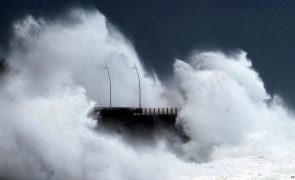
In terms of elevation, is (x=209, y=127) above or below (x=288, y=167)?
above

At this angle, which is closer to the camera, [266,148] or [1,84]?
[1,84]

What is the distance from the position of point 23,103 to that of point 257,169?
1245 cm

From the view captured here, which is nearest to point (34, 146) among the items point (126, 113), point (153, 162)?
point (153, 162)

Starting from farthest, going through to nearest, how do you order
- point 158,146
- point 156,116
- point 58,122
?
point 156,116
point 158,146
point 58,122

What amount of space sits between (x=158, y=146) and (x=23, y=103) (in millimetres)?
14942

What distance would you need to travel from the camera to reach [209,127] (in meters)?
43.0

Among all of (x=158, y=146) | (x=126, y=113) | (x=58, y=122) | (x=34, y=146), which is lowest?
(x=34, y=146)

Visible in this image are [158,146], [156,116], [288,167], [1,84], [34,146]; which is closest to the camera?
[34,146]

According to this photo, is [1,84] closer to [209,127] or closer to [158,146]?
[158,146]

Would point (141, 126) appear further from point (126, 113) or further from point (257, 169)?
point (257, 169)

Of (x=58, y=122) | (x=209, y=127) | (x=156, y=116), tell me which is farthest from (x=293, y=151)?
(x=58, y=122)

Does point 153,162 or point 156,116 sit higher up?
point 156,116

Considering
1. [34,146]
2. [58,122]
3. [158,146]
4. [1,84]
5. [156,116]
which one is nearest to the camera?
[34,146]

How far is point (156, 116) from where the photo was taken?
4162 cm
